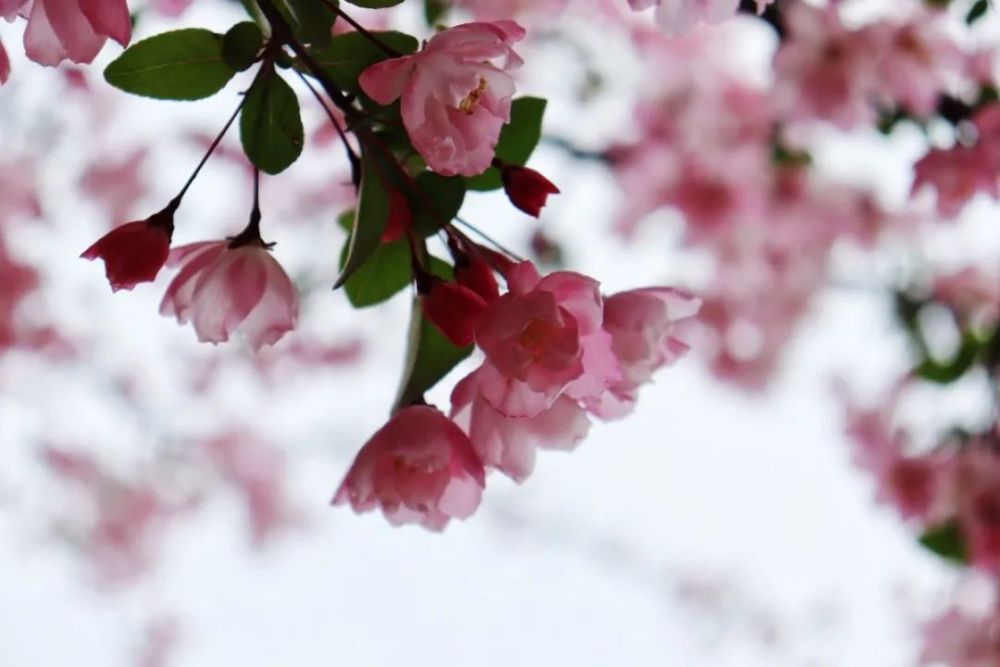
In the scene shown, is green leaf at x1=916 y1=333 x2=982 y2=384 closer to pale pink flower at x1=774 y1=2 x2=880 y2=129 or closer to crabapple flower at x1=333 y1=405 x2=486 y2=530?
pale pink flower at x1=774 y1=2 x2=880 y2=129

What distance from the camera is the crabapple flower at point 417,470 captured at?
0.62 meters

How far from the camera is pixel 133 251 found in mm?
587

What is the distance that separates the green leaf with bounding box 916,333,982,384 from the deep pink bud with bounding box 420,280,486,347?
48.2 inches

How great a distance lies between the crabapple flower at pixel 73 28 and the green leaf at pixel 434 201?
164 mm

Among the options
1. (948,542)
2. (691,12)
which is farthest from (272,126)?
(948,542)

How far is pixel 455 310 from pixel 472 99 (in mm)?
106

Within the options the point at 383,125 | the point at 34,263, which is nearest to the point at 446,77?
the point at 383,125

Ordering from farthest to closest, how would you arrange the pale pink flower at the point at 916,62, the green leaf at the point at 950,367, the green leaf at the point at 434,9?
the green leaf at the point at 950,367 → the pale pink flower at the point at 916,62 → the green leaf at the point at 434,9

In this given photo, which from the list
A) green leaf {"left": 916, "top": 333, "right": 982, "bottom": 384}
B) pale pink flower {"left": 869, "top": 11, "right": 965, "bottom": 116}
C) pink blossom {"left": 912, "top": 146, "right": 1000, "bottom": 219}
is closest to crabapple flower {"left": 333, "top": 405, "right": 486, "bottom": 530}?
pink blossom {"left": 912, "top": 146, "right": 1000, "bottom": 219}

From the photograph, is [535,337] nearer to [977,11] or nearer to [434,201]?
[434,201]

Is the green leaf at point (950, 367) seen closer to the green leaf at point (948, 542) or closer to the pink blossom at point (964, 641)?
the green leaf at point (948, 542)

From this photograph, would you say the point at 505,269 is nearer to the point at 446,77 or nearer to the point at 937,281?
the point at 446,77

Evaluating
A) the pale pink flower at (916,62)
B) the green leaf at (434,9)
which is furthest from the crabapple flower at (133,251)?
the pale pink flower at (916,62)

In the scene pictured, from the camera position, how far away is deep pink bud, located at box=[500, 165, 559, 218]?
2.01 ft
